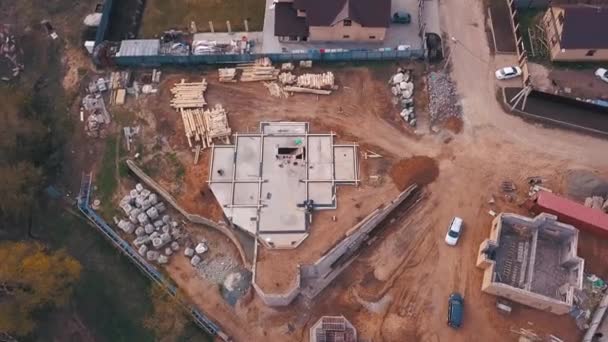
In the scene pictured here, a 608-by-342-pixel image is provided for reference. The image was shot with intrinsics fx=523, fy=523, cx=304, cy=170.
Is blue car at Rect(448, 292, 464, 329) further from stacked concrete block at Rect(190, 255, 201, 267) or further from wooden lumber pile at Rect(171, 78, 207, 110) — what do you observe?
wooden lumber pile at Rect(171, 78, 207, 110)

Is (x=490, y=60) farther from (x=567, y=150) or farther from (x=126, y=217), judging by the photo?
(x=126, y=217)

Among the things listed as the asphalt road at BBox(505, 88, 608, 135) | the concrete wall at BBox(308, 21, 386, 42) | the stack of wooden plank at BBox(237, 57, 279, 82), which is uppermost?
the concrete wall at BBox(308, 21, 386, 42)

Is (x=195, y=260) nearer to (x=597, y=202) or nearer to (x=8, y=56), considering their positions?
(x=8, y=56)

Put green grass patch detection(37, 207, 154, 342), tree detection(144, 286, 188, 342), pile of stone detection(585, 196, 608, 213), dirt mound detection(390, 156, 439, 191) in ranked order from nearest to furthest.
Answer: tree detection(144, 286, 188, 342) < green grass patch detection(37, 207, 154, 342) < pile of stone detection(585, 196, 608, 213) < dirt mound detection(390, 156, 439, 191)

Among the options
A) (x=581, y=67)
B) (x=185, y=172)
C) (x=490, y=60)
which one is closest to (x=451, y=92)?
(x=490, y=60)

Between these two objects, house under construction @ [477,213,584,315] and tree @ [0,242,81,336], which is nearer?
tree @ [0,242,81,336]

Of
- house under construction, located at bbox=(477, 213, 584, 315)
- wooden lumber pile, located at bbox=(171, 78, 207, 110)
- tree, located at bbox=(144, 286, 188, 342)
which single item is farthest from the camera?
wooden lumber pile, located at bbox=(171, 78, 207, 110)

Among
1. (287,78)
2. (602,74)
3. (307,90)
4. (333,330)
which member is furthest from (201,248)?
(602,74)

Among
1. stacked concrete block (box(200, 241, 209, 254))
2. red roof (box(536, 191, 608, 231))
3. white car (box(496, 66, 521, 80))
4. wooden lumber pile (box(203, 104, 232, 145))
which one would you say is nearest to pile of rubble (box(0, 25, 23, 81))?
wooden lumber pile (box(203, 104, 232, 145))
